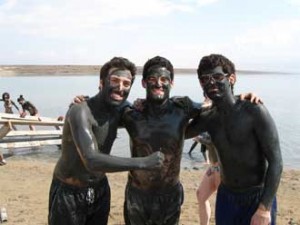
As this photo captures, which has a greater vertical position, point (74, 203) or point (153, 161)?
point (153, 161)

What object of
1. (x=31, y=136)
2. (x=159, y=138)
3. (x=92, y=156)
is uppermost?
(x=159, y=138)

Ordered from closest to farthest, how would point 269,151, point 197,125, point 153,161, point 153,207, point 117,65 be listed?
point 153,161
point 269,151
point 153,207
point 117,65
point 197,125

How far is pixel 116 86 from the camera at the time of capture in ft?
13.3

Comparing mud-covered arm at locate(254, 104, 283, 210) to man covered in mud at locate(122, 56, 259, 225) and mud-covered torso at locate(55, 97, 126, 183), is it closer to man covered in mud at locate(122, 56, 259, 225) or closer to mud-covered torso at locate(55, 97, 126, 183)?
man covered in mud at locate(122, 56, 259, 225)

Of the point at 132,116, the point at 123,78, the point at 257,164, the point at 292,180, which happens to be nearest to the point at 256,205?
the point at 257,164

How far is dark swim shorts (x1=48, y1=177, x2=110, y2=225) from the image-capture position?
162 inches

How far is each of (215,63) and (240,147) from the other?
0.79 m

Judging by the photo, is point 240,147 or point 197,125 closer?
point 240,147

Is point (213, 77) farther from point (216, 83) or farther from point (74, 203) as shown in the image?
point (74, 203)

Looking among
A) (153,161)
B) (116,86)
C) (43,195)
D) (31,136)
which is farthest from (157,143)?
(31,136)

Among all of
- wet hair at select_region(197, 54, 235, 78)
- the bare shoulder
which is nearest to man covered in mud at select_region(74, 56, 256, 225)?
wet hair at select_region(197, 54, 235, 78)

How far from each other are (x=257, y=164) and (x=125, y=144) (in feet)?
44.9

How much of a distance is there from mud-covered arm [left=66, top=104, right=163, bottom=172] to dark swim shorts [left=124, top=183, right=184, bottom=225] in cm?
62

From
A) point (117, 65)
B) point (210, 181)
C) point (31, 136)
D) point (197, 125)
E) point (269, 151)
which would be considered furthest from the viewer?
point (31, 136)
